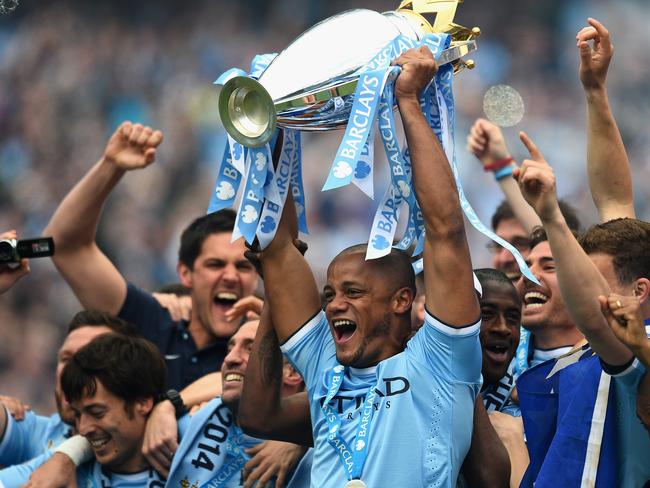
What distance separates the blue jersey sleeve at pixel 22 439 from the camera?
16.9 feet

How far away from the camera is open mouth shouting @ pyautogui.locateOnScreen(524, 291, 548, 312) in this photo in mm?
4514

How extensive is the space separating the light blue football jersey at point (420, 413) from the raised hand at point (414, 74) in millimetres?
650

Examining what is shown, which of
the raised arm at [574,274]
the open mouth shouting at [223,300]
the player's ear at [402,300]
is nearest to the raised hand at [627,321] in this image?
the raised arm at [574,274]

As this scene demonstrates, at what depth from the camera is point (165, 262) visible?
9922 millimetres

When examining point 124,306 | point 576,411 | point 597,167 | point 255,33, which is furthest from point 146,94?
point 576,411

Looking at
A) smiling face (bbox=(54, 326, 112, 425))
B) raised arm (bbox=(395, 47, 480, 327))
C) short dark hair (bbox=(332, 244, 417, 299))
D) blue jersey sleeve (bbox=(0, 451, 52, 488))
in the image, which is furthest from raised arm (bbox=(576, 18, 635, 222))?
blue jersey sleeve (bbox=(0, 451, 52, 488))

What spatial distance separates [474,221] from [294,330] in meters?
0.68

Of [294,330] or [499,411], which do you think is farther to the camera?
[499,411]

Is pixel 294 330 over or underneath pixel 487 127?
underneath

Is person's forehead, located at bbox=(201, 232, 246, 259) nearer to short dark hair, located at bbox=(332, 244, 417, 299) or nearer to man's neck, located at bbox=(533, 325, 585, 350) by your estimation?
man's neck, located at bbox=(533, 325, 585, 350)

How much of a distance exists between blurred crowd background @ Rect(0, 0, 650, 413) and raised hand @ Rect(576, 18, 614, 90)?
4.75 m

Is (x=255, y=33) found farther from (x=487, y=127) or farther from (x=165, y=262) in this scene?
(x=487, y=127)

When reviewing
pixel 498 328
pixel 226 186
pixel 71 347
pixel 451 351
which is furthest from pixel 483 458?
pixel 71 347

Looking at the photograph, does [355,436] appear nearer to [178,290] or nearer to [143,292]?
[143,292]
